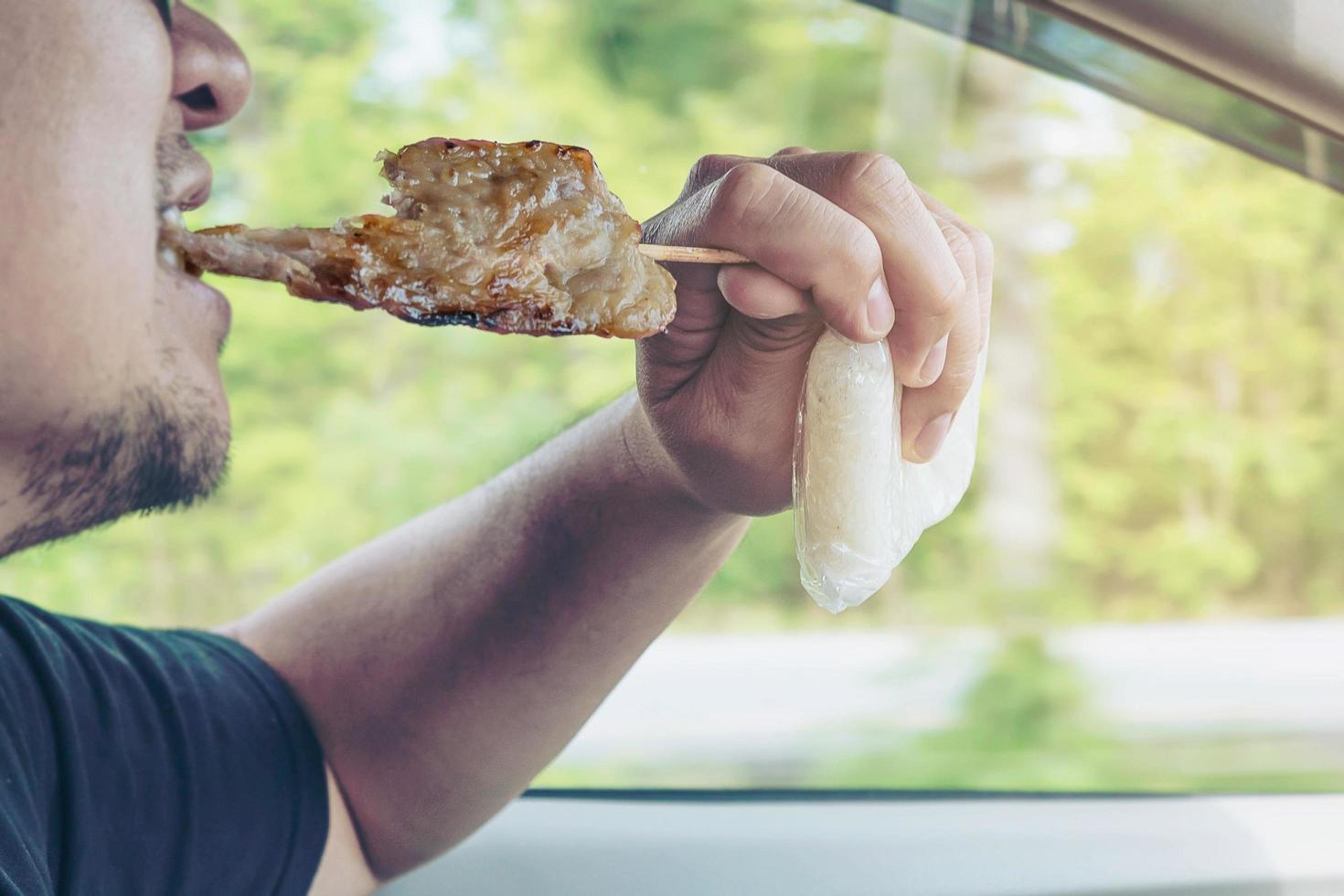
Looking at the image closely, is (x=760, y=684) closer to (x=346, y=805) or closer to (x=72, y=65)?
(x=346, y=805)

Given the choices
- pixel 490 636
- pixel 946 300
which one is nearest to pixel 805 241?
pixel 946 300

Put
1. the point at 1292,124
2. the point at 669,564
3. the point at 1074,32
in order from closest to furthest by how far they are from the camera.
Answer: the point at 1292,124
the point at 1074,32
the point at 669,564

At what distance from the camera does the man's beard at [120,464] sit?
3.69 ft

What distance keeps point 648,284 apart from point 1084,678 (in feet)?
14.8

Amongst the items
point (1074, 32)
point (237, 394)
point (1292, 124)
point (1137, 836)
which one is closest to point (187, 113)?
point (1074, 32)

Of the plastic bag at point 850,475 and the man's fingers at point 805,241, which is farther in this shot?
the plastic bag at point 850,475

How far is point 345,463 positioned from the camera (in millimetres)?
4531

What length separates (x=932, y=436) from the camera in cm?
130

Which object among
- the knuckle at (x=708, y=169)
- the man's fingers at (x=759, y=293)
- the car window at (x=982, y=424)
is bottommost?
the car window at (x=982, y=424)

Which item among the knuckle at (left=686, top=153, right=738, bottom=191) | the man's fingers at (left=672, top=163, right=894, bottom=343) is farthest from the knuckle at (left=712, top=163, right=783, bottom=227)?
the knuckle at (left=686, top=153, right=738, bottom=191)

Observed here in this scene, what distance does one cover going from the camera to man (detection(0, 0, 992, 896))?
3.51 feet

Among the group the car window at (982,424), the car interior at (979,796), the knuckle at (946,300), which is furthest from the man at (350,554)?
the car window at (982,424)

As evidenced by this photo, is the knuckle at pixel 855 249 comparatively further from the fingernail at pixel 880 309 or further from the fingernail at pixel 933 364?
the fingernail at pixel 933 364

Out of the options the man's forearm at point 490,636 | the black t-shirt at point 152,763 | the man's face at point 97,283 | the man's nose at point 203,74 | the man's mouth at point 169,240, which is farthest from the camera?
the man's forearm at point 490,636
